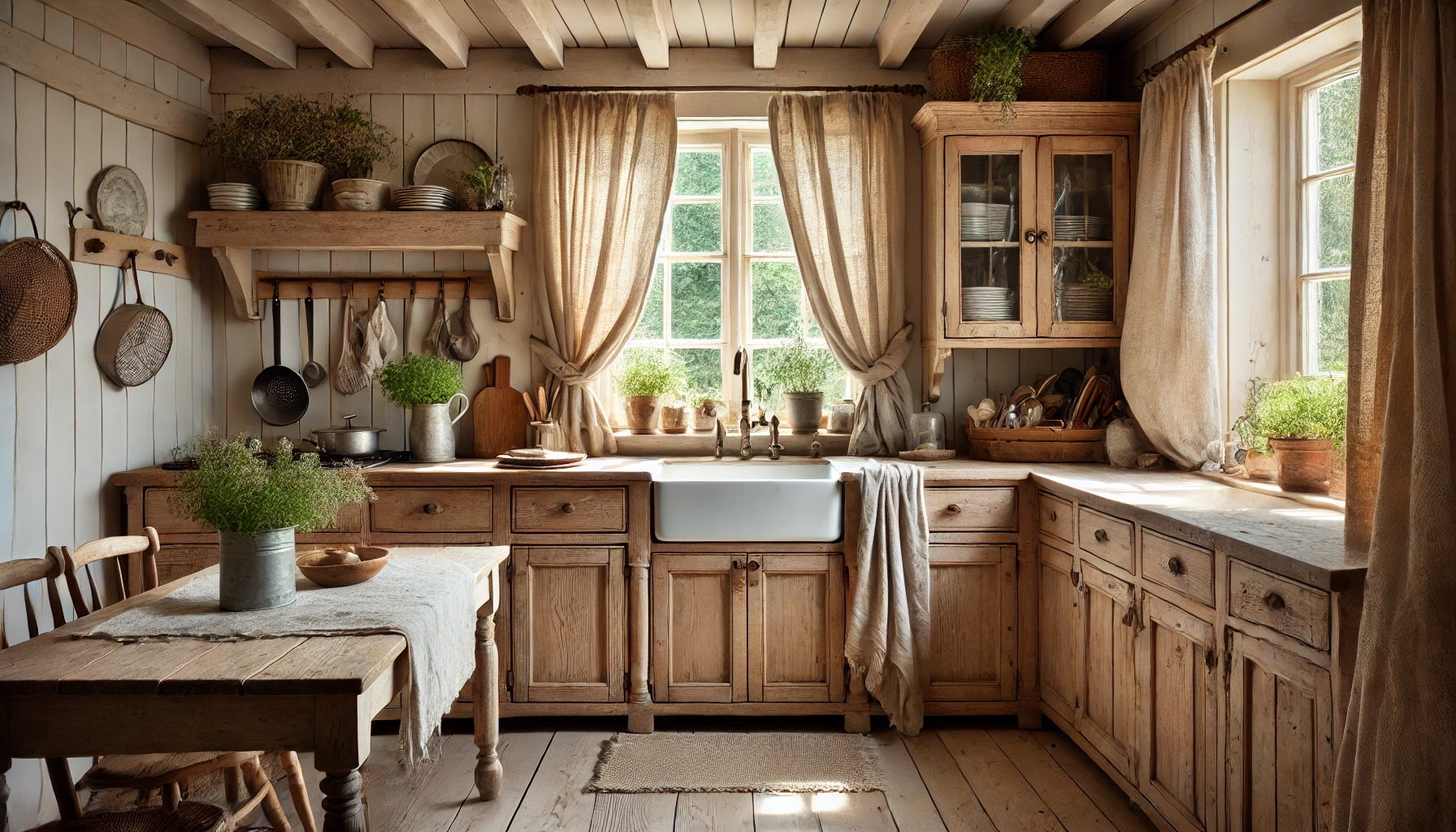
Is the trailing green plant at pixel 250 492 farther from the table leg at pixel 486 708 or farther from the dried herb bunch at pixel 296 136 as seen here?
the dried herb bunch at pixel 296 136

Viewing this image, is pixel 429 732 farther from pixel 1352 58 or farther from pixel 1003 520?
pixel 1352 58

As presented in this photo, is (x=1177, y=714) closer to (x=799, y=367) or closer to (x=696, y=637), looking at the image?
(x=696, y=637)

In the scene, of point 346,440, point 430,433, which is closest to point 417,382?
point 430,433

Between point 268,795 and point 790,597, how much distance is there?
1.71m

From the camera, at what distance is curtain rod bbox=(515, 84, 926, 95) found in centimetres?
384

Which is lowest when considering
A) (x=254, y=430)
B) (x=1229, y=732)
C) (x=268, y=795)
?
(x=268, y=795)

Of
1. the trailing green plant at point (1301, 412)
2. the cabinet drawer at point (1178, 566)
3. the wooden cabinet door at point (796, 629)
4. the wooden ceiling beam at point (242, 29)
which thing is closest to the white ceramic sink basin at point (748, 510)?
the wooden cabinet door at point (796, 629)

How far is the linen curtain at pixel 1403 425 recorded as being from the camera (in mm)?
1610

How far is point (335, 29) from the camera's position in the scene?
11.3ft

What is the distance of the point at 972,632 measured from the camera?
10.9ft

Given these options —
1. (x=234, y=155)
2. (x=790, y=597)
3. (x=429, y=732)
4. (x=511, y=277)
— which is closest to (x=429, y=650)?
(x=429, y=732)

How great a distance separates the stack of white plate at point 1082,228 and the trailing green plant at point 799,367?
1.05m

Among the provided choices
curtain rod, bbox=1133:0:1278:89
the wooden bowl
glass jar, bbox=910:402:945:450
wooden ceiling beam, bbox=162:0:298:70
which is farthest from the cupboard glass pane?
wooden ceiling beam, bbox=162:0:298:70

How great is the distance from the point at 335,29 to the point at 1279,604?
3501 mm
